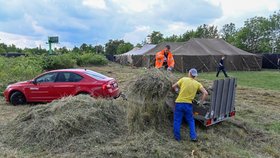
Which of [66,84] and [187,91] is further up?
[187,91]

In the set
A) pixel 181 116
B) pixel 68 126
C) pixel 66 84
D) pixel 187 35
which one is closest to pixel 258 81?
pixel 66 84

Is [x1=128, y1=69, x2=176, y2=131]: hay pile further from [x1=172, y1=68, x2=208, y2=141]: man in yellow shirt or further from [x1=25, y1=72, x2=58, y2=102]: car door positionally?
[x1=25, y1=72, x2=58, y2=102]: car door

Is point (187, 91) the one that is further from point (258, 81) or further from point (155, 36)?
point (155, 36)

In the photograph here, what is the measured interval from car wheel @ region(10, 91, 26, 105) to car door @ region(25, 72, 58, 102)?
36 cm

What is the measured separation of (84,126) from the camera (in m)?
6.37

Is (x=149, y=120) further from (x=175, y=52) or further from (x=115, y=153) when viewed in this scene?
(x=175, y=52)

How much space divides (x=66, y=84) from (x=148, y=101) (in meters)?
4.68

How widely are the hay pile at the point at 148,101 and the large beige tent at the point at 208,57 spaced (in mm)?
22869

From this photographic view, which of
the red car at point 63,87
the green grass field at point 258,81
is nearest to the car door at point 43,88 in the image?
the red car at point 63,87

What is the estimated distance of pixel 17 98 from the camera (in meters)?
10.7

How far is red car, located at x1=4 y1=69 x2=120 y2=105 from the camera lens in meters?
9.64

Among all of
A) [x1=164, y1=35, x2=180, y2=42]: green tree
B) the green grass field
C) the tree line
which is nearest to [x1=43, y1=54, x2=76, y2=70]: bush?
the green grass field

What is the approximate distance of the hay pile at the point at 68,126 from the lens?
5.92m

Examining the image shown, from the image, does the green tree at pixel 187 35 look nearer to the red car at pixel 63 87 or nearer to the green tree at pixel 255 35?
the green tree at pixel 255 35
